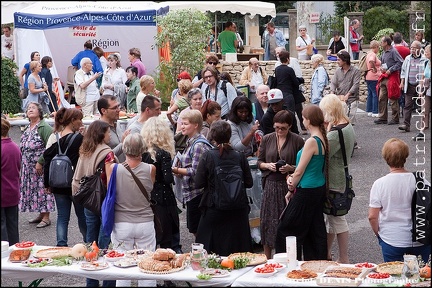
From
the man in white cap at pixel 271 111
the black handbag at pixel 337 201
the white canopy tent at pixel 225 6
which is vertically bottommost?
the black handbag at pixel 337 201

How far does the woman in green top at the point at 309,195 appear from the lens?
21.7 feet

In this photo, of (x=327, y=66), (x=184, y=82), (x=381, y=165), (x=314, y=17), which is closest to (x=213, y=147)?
(x=184, y=82)

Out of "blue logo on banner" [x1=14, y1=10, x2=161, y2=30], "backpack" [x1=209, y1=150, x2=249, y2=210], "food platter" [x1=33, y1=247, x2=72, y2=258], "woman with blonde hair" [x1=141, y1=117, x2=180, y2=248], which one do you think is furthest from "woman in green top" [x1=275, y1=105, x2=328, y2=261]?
"blue logo on banner" [x1=14, y1=10, x2=161, y2=30]

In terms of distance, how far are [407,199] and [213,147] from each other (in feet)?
6.44

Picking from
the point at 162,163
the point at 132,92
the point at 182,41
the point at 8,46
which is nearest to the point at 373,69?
the point at 182,41

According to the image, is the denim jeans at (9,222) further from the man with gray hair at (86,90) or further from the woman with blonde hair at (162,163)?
the man with gray hair at (86,90)

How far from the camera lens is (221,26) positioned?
1145 inches

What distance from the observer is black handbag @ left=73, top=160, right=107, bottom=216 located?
674 centimetres

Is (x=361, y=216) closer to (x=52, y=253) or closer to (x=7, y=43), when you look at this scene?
(x=52, y=253)

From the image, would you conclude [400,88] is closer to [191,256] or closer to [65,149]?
[65,149]

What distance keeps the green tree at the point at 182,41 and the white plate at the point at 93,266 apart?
10.6m

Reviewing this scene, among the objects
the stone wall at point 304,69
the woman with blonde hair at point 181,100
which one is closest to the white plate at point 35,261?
the woman with blonde hair at point 181,100

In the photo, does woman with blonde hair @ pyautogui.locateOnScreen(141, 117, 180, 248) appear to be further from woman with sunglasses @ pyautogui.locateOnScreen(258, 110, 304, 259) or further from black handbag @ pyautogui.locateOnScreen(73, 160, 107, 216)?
woman with sunglasses @ pyautogui.locateOnScreen(258, 110, 304, 259)

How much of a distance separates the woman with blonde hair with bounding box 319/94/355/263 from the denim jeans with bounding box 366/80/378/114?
988cm
